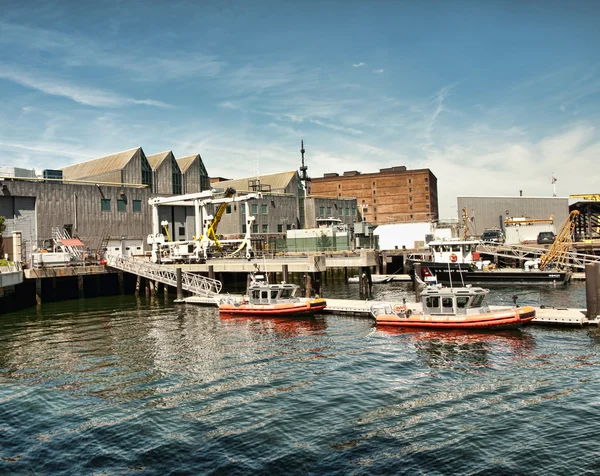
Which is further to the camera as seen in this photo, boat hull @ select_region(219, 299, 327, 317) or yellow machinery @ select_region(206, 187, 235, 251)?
yellow machinery @ select_region(206, 187, 235, 251)

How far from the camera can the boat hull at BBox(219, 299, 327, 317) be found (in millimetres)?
35750

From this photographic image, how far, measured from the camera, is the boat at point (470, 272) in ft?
179

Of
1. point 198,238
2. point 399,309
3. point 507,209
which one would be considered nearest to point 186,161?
point 198,238

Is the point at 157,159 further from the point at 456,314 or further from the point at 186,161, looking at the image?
the point at 456,314

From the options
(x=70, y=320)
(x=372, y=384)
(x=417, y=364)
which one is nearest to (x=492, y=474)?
(x=372, y=384)

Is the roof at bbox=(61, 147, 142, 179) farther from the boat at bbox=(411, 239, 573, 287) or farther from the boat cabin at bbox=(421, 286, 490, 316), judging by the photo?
the boat cabin at bbox=(421, 286, 490, 316)

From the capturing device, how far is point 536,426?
16.0 metres

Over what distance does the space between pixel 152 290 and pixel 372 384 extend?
3518cm

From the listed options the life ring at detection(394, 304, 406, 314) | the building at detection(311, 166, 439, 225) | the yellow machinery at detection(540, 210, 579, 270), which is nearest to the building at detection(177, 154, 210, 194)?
the yellow machinery at detection(540, 210, 579, 270)

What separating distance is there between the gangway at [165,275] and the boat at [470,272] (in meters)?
21.3

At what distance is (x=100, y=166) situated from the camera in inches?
2901

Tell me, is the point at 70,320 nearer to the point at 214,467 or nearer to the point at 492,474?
the point at 214,467

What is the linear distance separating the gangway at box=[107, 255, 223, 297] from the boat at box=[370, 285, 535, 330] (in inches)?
759

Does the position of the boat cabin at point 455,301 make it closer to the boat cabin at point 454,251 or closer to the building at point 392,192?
the boat cabin at point 454,251
